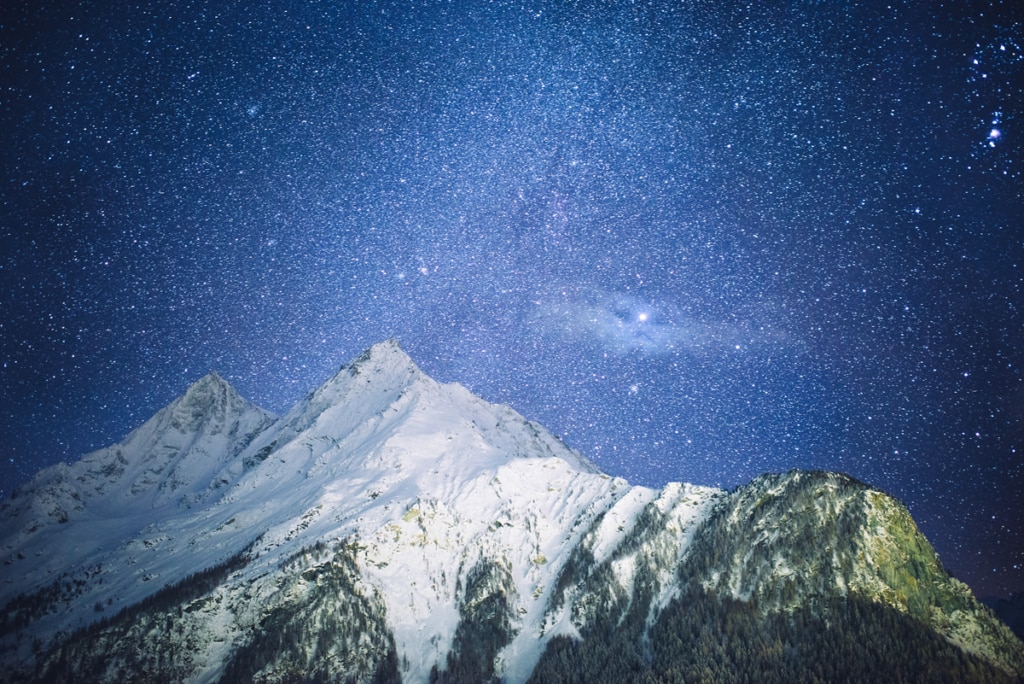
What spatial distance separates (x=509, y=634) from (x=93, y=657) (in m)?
103

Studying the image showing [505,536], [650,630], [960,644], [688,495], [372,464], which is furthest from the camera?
[372,464]

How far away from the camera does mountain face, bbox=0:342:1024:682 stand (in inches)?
3452

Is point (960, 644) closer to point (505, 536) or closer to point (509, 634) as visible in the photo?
point (509, 634)

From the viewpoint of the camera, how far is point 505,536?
148m

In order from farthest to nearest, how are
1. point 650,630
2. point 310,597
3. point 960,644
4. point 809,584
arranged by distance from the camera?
point 310,597, point 650,630, point 809,584, point 960,644

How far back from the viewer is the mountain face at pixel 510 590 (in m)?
87.7

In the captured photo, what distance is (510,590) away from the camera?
133625mm

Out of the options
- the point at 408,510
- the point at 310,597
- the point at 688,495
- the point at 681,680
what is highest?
the point at 688,495

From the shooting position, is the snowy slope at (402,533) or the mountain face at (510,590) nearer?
the mountain face at (510,590)

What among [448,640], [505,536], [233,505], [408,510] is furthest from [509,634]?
[233,505]

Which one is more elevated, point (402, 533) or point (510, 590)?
point (402, 533)

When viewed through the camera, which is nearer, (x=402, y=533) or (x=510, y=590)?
(x=510, y=590)

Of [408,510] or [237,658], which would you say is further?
[408,510]

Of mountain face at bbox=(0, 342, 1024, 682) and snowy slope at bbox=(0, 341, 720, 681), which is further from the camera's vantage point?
snowy slope at bbox=(0, 341, 720, 681)
